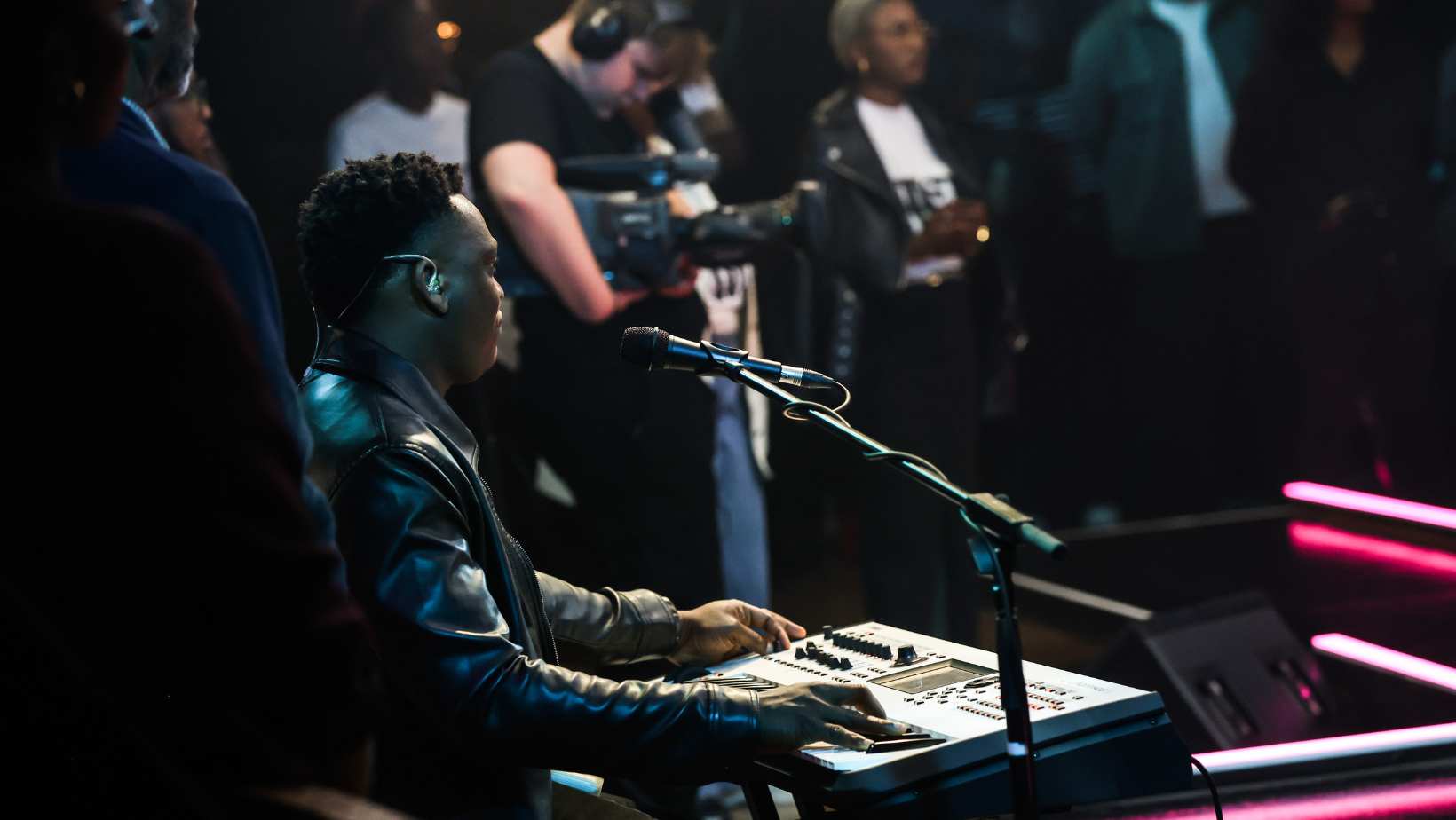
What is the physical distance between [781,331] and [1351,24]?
10.9 feet

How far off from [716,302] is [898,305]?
2.14 feet

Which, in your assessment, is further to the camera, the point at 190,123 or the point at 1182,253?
the point at 1182,253

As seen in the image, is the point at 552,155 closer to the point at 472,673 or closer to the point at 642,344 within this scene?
A: the point at 642,344

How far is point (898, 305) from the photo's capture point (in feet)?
14.8

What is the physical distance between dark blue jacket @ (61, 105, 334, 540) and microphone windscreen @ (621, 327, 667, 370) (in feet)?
2.11

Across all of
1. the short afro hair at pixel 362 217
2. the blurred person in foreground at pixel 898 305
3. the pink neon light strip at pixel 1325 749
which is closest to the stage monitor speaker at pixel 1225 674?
the pink neon light strip at pixel 1325 749

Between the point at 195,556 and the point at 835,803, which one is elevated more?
the point at 195,556

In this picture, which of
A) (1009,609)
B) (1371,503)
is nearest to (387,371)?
(1009,609)

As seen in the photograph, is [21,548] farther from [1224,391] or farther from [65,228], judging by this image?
[1224,391]

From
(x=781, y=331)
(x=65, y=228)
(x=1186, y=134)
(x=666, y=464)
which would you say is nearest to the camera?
(x=65, y=228)

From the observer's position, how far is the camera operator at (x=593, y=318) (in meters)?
3.90

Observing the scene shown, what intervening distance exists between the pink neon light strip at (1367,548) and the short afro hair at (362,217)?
441 centimetres

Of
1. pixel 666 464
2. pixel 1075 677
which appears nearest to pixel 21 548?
pixel 1075 677

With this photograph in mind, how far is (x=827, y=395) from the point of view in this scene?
5047 millimetres
